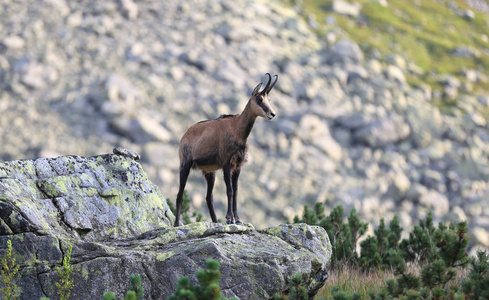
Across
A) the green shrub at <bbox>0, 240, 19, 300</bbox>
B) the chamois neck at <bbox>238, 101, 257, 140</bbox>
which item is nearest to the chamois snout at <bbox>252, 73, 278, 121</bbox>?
the chamois neck at <bbox>238, 101, 257, 140</bbox>

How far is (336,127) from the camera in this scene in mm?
54562

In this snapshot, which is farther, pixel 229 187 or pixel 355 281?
pixel 355 281

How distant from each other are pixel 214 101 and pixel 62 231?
141ft

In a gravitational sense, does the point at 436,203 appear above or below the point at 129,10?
below

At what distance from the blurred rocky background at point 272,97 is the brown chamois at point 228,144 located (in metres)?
30.5

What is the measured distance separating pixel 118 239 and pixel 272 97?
45.6 m

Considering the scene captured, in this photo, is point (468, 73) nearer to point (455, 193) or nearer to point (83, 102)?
point (455, 193)

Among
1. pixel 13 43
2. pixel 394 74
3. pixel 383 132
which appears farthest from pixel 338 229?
pixel 394 74

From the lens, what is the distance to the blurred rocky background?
4784 centimetres

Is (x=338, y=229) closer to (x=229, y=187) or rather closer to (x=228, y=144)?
(x=229, y=187)

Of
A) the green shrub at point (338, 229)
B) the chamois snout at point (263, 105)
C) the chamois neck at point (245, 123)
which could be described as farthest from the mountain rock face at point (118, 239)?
the green shrub at point (338, 229)

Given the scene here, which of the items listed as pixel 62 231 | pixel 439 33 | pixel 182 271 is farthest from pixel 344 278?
pixel 439 33

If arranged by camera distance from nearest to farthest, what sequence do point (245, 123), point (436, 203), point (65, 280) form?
point (65, 280) < point (245, 123) < point (436, 203)

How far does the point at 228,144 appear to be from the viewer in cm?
1167
